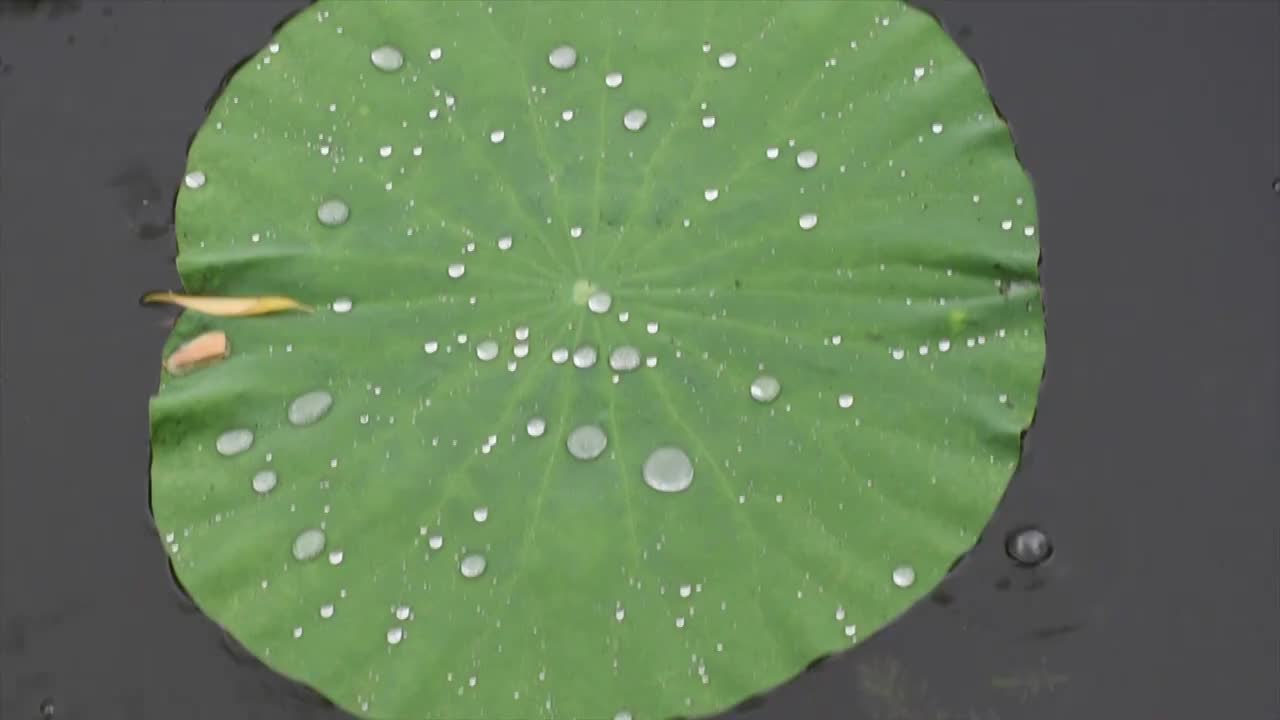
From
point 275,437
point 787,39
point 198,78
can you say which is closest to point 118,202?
point 198,78

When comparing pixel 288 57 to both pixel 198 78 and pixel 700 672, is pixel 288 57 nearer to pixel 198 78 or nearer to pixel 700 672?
pixel 198 78

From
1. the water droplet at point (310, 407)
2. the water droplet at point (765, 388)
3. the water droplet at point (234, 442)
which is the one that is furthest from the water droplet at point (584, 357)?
the water droplet at point (234, 442)

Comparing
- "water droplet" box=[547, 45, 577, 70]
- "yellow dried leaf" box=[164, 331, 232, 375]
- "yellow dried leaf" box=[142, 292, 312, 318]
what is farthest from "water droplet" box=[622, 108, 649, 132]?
"yellow dried leaf" box=[164, 331, 232, 375]

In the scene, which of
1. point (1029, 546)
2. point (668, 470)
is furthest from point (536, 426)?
point (1029, 546)

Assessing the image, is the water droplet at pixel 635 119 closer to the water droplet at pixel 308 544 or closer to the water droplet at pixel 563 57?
the water droplet at pixel 563 57

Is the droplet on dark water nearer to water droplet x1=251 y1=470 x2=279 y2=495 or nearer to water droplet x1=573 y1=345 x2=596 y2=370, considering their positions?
water droplet x1=573 y1=345 x2=596 y2=370

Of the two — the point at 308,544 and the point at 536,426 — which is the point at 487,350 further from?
the point at 308,544
